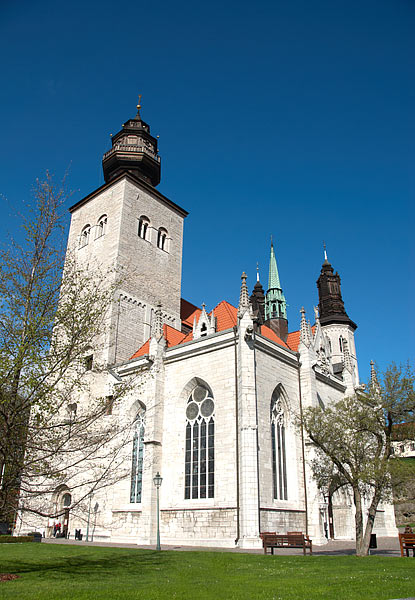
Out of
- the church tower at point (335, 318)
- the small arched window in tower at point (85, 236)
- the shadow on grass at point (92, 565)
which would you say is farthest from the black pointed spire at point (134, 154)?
the shadow on grass at point (92, 565)

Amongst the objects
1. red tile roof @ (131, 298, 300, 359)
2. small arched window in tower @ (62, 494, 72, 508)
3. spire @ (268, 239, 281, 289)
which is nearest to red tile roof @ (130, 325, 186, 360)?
red tile roof @ (131, 298, 300, 359)

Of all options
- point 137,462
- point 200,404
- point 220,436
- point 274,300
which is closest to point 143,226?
point 274,300

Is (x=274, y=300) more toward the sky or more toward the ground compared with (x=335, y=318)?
more toward the ground

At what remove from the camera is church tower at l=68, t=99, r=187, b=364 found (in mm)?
30844

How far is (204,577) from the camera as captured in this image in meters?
10.1

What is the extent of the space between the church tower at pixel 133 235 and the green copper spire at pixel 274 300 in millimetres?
7569

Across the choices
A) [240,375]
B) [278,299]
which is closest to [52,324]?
[240,375]

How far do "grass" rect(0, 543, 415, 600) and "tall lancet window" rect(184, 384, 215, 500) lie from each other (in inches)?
234

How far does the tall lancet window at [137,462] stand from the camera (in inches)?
931

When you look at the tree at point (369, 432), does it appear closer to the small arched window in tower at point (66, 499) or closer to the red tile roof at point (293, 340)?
the red tile roof at point (293, 340)

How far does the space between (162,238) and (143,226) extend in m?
1.97

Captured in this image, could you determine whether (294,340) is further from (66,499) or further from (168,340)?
(66,499)

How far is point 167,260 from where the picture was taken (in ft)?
115

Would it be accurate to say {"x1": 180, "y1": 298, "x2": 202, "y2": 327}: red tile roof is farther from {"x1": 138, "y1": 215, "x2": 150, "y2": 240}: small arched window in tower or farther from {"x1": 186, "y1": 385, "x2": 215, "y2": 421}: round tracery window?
{"x1": 186, "y1": 385, "x2": 215, "y2": 421}: round tracery window
